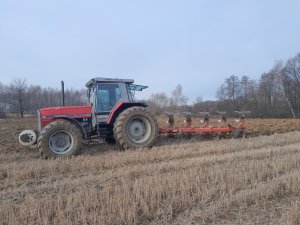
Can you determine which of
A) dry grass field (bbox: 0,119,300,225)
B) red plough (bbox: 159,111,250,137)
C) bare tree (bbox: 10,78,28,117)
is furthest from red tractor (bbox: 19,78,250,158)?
bare tree (bbox: 10,78,28,117)

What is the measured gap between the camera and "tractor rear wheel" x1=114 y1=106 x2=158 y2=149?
10.4 meters

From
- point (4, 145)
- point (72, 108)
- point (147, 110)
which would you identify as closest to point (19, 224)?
point (72, 108)

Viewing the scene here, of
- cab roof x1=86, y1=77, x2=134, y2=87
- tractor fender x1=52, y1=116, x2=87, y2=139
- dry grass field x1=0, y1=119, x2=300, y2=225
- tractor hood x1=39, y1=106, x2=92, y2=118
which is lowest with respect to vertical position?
dry grass field x1=0, y1=119, x2=300, y2=225

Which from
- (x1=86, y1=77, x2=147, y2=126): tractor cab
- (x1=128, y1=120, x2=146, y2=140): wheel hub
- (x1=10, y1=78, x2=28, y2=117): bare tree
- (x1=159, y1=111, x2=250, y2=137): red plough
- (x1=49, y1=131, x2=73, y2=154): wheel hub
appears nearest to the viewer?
(x1=49, y1=131, x2=73, y2=154): wheel hub

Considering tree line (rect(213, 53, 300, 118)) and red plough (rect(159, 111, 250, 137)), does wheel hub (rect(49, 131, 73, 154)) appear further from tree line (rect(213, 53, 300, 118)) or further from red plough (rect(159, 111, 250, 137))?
tree line (rect(213, 53, 300, 118))

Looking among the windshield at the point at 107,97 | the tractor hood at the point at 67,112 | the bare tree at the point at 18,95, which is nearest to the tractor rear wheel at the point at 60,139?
the tractor hood at the point at 67,112

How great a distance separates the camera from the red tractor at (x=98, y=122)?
9727 millimetres

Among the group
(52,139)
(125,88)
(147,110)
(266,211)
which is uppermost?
(125,88)

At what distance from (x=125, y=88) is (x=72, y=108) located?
183cm


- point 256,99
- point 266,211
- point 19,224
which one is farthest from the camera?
point 256,99

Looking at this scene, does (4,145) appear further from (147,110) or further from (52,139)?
(147,110)

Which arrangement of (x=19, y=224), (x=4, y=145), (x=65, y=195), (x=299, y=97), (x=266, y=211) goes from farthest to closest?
(x=299, y=97) → (x=4, y=145) → (x=65, y=195) → (x=266, y=211) → (x=19, y=224)

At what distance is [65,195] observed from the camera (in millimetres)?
5594

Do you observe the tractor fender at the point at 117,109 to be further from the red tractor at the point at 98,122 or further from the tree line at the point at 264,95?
the tree line at the point at 264,95
